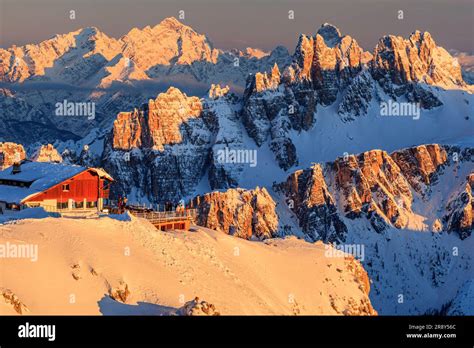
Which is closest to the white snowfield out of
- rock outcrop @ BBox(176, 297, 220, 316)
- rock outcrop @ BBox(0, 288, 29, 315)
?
rock outcrop @ BBox(0, 288, 29, 315)

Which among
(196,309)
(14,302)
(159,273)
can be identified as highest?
(159,273)

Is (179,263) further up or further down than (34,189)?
further down

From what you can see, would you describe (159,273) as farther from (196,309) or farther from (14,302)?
(14,302)

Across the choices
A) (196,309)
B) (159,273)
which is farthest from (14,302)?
(159,273)
